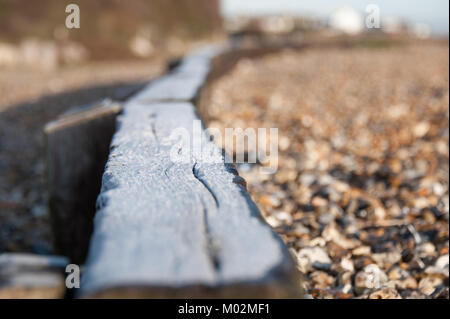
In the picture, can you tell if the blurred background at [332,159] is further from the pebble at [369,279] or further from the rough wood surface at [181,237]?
the rough wood surface at [181,237]

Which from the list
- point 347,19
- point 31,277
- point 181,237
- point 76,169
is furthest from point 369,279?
point 347,19

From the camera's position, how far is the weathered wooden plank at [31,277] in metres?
1.51

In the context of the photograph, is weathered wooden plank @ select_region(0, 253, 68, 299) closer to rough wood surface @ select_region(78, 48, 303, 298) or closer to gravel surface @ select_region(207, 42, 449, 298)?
rough wood surface @ select_region(78, 48, 303, 298)

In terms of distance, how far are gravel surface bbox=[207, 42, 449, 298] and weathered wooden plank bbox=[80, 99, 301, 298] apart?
2.33 feet

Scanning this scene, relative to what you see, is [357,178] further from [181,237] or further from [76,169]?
[181,237]

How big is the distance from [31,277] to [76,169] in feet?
2.14

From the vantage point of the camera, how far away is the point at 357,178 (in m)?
2.77

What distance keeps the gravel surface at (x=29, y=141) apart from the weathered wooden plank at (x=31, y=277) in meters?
0.75

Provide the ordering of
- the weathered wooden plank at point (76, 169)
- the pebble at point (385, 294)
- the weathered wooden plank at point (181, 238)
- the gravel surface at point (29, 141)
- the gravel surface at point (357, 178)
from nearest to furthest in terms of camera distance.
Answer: the weathered wooden plank at point (181, 238) < the pebble at point (385, 294) < the gravel surface at point (357, 178) < the weathered wooden plank at point (76, 169) < the gravel surface at point (29, 141)

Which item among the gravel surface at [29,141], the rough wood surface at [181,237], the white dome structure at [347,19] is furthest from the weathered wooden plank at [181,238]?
the white dome structure at [347,19]

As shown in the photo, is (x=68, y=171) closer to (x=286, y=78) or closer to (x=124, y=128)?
(x=124, y=128)

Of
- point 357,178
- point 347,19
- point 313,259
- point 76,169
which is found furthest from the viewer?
point 347,19

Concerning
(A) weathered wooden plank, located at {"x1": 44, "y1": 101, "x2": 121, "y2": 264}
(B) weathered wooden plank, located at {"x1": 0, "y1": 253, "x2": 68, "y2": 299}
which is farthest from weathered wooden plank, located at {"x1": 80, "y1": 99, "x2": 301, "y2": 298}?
(A) weathered wooden plank, located at {"x1": 44, "y1": 101, "x2": 121, "y2": 264}

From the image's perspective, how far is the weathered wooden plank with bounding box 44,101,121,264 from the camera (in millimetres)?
2096
